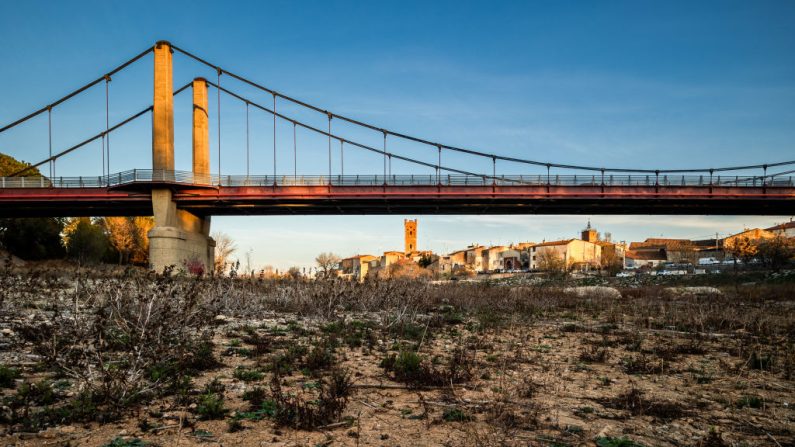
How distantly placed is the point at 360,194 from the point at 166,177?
1250 cm

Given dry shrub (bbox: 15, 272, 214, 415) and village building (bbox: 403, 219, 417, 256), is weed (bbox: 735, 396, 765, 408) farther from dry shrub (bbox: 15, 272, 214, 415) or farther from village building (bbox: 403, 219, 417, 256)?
village building (bbox: 403, 219, 417, 256)

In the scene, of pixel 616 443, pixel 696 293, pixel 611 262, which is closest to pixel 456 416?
pixel 616 443

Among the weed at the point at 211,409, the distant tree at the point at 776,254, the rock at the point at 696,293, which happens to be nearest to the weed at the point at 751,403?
the weed at the point at 211,409

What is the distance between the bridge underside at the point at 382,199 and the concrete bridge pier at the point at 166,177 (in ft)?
3.07

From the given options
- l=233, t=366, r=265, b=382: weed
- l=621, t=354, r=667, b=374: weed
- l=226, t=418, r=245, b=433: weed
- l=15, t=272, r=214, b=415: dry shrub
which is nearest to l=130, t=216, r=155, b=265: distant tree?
l=15, t=272, r=214, b=415: dry shrub

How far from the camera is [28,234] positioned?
45.8 m

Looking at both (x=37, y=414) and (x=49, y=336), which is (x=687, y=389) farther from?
(x=49, y=336)

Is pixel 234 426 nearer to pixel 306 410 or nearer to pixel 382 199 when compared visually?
pixel 306 410

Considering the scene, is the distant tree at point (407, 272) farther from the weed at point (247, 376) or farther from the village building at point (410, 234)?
the village building at point (410, 234)

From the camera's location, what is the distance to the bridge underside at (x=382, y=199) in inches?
1374

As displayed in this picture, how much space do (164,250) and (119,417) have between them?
102 feet

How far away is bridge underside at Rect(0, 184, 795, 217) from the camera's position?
3491cm

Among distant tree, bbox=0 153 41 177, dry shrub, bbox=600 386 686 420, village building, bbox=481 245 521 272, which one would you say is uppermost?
distant tree, bbox=0 153 41 177

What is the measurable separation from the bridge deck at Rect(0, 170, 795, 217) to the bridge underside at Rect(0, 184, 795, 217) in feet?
0.20
